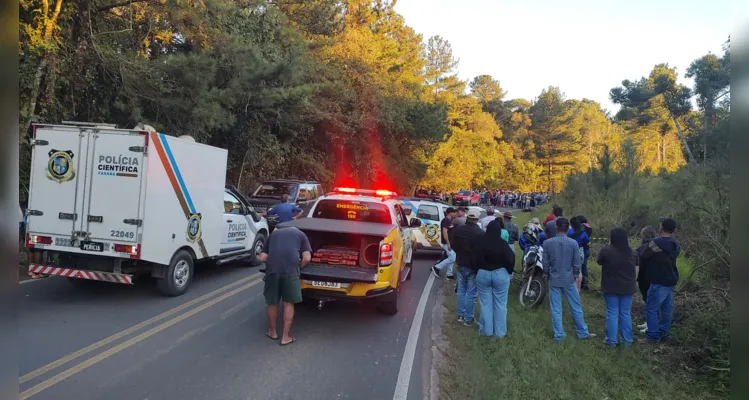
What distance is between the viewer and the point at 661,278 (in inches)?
253

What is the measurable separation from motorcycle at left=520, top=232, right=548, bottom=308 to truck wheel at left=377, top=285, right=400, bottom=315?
2.59 metres

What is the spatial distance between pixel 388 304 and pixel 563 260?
271cm

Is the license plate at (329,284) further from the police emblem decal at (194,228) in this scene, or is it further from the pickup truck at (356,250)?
the police emblem decal at (194,228)

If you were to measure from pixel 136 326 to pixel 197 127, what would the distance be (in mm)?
10164

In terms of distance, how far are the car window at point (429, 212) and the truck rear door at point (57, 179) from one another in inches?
348

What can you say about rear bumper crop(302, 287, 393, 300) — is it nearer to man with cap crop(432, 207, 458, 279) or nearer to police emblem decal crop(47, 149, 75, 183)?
man with cap crop(432, 207, 458, 279)

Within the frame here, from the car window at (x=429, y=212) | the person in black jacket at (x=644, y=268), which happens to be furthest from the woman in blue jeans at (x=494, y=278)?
the car window at (x=429, y=212)

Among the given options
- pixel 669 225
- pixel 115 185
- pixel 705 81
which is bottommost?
pixel 669 225

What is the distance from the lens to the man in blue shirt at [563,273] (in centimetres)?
671

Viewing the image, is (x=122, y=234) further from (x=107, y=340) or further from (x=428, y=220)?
(x=428, y=220)

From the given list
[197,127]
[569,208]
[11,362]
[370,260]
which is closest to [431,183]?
[569,208]

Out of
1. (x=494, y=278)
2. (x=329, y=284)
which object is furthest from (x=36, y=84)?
(x=494, y=278)

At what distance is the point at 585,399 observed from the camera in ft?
15.9

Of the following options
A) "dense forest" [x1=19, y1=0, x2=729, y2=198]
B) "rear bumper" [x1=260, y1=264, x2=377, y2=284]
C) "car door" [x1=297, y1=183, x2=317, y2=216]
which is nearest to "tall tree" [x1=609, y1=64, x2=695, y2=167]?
"dense forest" [x1=19, y1=0, x2=729, y2=198]
